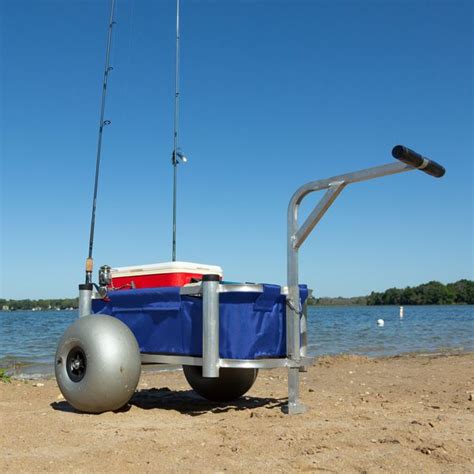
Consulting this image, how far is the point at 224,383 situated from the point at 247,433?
6.77ft

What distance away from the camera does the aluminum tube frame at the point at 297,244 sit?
19.1ft

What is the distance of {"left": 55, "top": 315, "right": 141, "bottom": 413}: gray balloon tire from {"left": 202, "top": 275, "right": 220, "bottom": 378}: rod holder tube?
0.74 m

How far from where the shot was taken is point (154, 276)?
6547 mm

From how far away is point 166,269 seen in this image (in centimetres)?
641

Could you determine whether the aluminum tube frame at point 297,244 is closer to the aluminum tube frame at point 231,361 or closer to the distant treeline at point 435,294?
the aluminum tube frame at point 231,361

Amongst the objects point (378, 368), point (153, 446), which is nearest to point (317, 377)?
point (378, 368)

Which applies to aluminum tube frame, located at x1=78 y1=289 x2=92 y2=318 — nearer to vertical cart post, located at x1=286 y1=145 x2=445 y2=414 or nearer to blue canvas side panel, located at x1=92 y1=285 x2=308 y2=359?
blue canvas side panel, located at x1=92 y1=285 x2=308 y2=359

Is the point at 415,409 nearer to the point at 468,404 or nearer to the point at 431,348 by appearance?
the point at 468,404

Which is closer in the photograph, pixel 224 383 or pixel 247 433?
pixel 247 433

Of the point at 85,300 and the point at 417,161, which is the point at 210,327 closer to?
the point at 85,300

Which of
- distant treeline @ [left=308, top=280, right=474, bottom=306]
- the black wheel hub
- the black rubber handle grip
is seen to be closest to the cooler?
the black wheel hub

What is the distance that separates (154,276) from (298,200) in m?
1.72

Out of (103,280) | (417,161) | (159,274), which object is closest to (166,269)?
(159,274)

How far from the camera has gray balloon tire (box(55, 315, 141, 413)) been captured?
5684 mm
